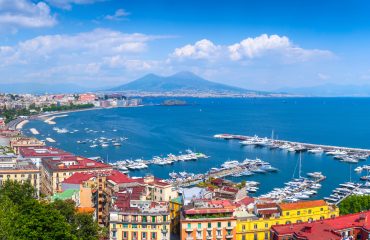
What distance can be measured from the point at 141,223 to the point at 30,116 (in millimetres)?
89910

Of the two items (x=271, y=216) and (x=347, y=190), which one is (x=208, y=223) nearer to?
(x=271, y=216)

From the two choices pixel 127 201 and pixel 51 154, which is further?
pixel 51 154

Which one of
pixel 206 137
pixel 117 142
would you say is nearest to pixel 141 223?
pixel 117 142

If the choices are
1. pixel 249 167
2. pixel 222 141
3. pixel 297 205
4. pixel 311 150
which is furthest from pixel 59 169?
pixel 222 141

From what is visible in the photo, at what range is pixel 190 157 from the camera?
50.9 meters

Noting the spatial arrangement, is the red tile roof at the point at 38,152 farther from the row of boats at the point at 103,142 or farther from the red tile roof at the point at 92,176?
the row of boats at the point at 103,142

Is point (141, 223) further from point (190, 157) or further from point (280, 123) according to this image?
point (280, 123)

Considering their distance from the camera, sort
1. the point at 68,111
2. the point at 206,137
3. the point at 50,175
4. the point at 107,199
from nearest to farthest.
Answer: the point at 107,199 → the point at 50,175 → the point at 206,137 → the point at 68,111

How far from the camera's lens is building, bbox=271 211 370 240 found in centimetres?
1509

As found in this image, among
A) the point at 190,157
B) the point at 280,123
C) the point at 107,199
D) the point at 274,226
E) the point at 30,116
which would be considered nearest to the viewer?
the point at 274,226

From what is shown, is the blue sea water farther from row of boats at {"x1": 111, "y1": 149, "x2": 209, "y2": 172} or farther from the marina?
the marina

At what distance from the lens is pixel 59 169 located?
98.1 ft

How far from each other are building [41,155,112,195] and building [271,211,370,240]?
16327 millimetres

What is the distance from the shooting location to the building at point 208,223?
1673 centimetres
